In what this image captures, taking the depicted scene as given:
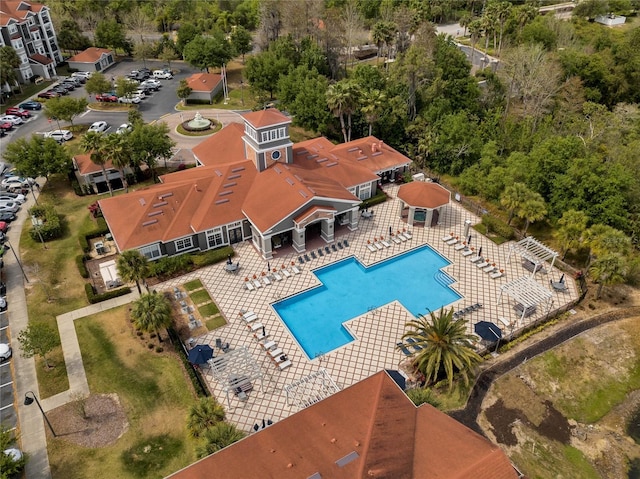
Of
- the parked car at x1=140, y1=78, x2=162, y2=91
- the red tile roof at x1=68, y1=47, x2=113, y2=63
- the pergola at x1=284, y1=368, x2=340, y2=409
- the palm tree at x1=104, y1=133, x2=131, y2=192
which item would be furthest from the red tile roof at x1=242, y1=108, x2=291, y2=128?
the red tile roof at x1=68, y1=47, x2=113, y2=63

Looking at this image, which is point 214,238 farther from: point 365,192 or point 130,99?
point 130,99

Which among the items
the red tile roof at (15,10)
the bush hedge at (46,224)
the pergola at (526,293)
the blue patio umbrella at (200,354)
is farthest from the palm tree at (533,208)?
the red tile roof at (15,10)

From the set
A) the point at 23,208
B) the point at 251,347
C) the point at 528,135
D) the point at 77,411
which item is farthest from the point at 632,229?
the point at 23,208

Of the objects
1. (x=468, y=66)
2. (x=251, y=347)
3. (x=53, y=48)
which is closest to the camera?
(x=251, y=347)

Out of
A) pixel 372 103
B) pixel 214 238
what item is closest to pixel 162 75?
pixel 372 103

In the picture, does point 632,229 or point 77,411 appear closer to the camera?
point 77,411

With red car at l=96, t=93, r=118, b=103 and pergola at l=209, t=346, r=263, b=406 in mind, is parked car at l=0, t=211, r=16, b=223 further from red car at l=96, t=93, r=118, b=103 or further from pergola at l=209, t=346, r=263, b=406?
red car at l=96, t=93, r=118, b=103

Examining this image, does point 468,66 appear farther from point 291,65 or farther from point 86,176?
point 86,176
